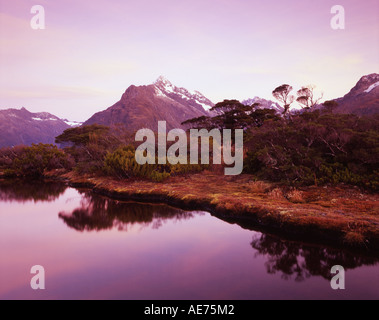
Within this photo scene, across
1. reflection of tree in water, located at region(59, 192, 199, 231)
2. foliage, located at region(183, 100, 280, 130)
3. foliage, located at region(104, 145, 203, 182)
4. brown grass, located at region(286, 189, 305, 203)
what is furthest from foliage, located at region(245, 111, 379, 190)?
foliage, located at region(183, 100, 280, 130)

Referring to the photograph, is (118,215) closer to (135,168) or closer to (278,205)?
(135,168)

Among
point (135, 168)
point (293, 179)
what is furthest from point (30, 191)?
point (293, 179)

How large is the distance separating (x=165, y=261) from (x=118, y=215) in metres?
7.11

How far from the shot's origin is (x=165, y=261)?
32.6 feet

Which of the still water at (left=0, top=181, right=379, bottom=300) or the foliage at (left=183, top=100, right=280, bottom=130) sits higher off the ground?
the foliage at (left=183, top=100, right=280, bottom=130)

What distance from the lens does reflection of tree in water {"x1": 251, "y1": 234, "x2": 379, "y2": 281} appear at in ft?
28.0

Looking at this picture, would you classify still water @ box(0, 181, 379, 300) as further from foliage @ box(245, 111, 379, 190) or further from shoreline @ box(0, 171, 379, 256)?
foliage @ box(245, 111, 379, 190)

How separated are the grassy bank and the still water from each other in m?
0.71

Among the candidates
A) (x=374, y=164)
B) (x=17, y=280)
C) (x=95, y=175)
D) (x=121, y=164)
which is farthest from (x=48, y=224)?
(x=374, y=164)

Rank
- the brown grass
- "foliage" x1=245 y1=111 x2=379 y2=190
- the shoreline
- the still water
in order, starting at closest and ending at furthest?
the still water
the shoreline
the brown grass
"foliage" x1=245 y1=111 x2=379 y2=190

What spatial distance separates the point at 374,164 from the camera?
14.4 metres

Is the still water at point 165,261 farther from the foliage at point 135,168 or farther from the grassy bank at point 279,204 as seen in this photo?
Answer: the foliage at point 135,168

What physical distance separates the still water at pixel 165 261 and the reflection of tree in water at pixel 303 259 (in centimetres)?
3

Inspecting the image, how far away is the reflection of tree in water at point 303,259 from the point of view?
853 centimetres
